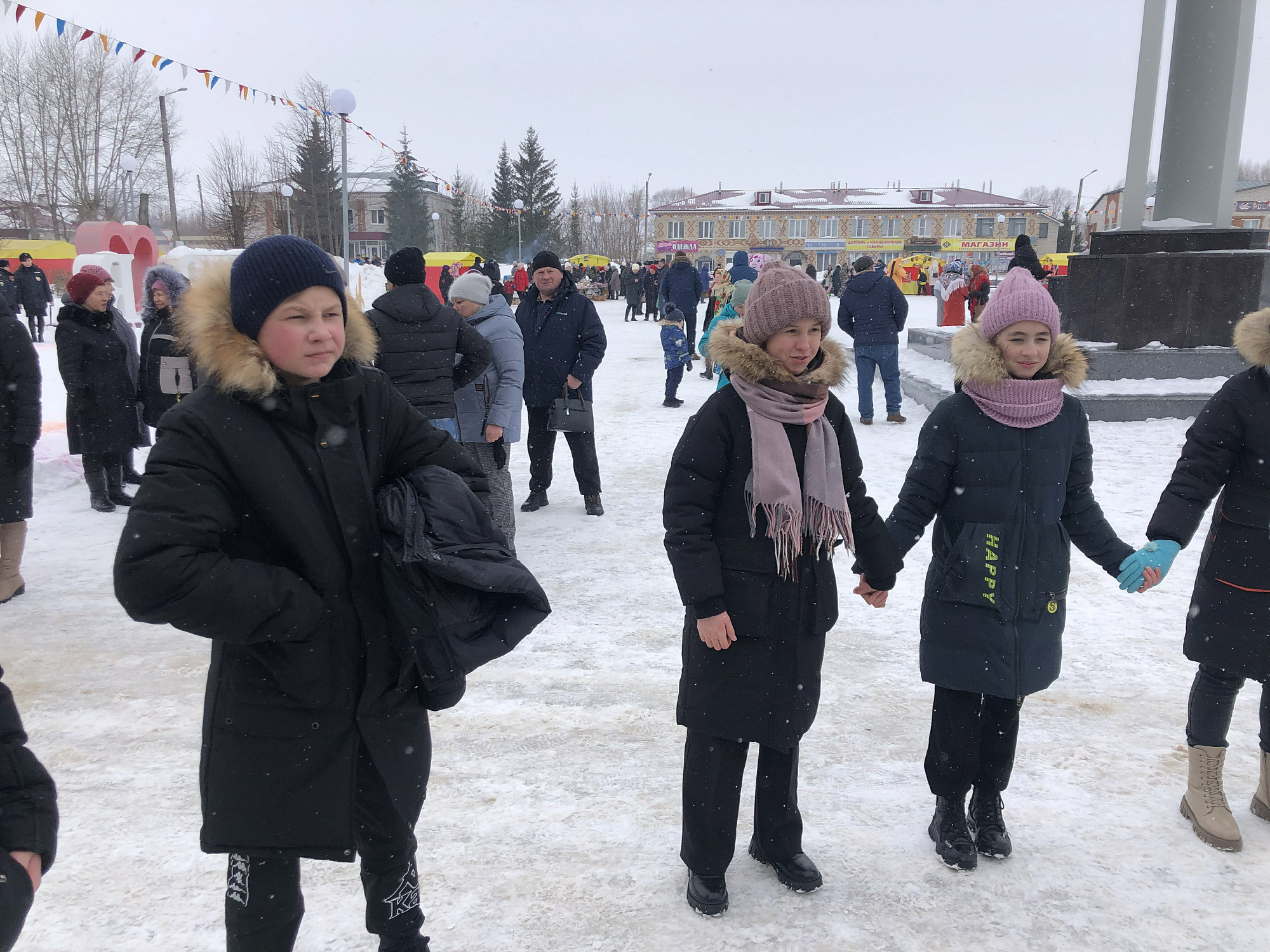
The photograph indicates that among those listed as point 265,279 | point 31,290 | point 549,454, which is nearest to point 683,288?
point 549,454

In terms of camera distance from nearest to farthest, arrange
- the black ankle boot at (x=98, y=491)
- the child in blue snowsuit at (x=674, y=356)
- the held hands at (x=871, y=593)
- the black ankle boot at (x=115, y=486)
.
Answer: the held hands at (x=871, y=593) → the black ankle boot at (x=98, y=491) → the black ankle boot at (x=115, y=486) → the child in blue snowsuit at (x=674, y=356)

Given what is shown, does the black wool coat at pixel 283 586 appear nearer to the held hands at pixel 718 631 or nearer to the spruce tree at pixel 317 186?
the held hands at pixel 718 631

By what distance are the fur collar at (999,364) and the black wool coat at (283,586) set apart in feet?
5.71

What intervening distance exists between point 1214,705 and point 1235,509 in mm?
625

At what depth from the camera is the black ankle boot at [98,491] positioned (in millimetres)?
6699

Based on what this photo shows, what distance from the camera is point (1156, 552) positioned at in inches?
105

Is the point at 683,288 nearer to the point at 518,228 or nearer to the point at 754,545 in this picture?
the point at 754,545

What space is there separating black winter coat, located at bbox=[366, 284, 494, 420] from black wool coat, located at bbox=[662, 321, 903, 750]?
2653 mm

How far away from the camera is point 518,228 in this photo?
50062mm

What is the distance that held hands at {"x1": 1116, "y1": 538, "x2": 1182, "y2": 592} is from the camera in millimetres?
2643

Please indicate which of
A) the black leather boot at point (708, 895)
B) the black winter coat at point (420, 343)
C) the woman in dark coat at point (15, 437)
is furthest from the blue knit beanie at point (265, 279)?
the woman in dark coat at point (15, 437)

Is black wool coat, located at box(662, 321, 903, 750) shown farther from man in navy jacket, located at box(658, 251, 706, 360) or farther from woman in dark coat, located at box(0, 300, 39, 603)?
man in navy jacket, located at box(658, 251, 706, 360)

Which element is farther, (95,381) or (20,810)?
(95,381)

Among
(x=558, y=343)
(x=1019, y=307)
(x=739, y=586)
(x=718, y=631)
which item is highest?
(x=1019, y=307)
